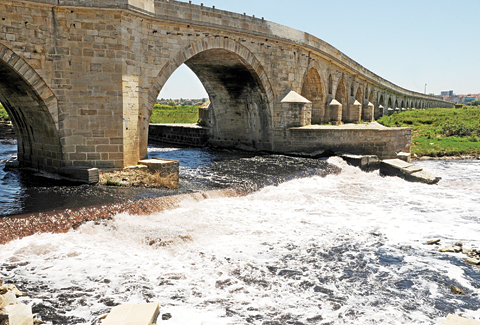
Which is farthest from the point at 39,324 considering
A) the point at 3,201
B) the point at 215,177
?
the point at 215,177

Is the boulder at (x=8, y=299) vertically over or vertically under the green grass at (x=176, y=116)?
under

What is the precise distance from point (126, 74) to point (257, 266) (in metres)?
6.69

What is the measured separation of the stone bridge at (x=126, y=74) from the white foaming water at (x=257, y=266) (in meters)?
3.49

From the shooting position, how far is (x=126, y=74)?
34.1 feet

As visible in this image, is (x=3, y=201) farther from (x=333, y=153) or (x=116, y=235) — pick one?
(x=333, y=153)

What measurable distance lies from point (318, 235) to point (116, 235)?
12.1ft

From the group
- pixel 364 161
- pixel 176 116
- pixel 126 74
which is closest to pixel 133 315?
pixel 126 74

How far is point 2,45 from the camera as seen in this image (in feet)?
29.1

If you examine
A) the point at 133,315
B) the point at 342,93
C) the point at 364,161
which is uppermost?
the point at 342,93

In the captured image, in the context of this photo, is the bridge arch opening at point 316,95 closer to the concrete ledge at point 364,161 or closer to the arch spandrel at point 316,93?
the arch spandrel at point 316,93

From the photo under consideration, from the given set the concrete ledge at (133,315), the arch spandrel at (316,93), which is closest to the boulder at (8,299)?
the concrete ledge at (133,315)

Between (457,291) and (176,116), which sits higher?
(176,116)

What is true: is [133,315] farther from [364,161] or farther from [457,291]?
[364,161]

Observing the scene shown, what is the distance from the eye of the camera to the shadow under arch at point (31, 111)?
923 cm
